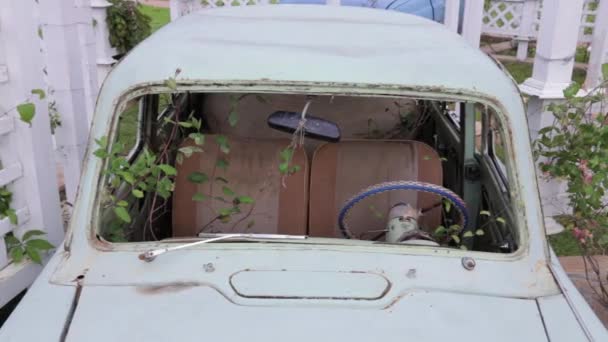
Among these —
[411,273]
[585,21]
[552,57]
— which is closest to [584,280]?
[552,57]

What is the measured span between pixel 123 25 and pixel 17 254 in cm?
348

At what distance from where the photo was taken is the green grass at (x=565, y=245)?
4.35 meters

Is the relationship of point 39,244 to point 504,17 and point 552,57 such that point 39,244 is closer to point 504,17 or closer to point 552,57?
point 552,57

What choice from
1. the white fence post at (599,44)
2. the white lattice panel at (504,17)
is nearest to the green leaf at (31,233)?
the white fence post at (599,44)

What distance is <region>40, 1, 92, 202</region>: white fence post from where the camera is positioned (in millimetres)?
3496

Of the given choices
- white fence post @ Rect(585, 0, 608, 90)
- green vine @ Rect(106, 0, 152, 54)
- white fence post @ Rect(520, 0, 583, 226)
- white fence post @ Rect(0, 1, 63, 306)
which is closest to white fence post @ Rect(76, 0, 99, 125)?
green vine @ Rect(106, 0, 152, 54)

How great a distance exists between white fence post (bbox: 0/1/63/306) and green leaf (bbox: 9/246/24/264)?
4 cm

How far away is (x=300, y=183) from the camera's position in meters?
2.39

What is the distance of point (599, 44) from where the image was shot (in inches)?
224

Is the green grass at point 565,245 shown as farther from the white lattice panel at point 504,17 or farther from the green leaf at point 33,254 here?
the white lattice panel at point 504,17

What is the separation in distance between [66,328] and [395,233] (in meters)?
1.16

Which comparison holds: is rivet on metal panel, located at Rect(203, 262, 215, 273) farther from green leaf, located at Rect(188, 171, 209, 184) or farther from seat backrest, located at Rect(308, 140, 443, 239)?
seat backrest, located at Rect(308, 140, 443, 239)

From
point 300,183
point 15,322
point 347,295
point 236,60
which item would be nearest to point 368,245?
point 347,295

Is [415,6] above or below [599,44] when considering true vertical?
above
